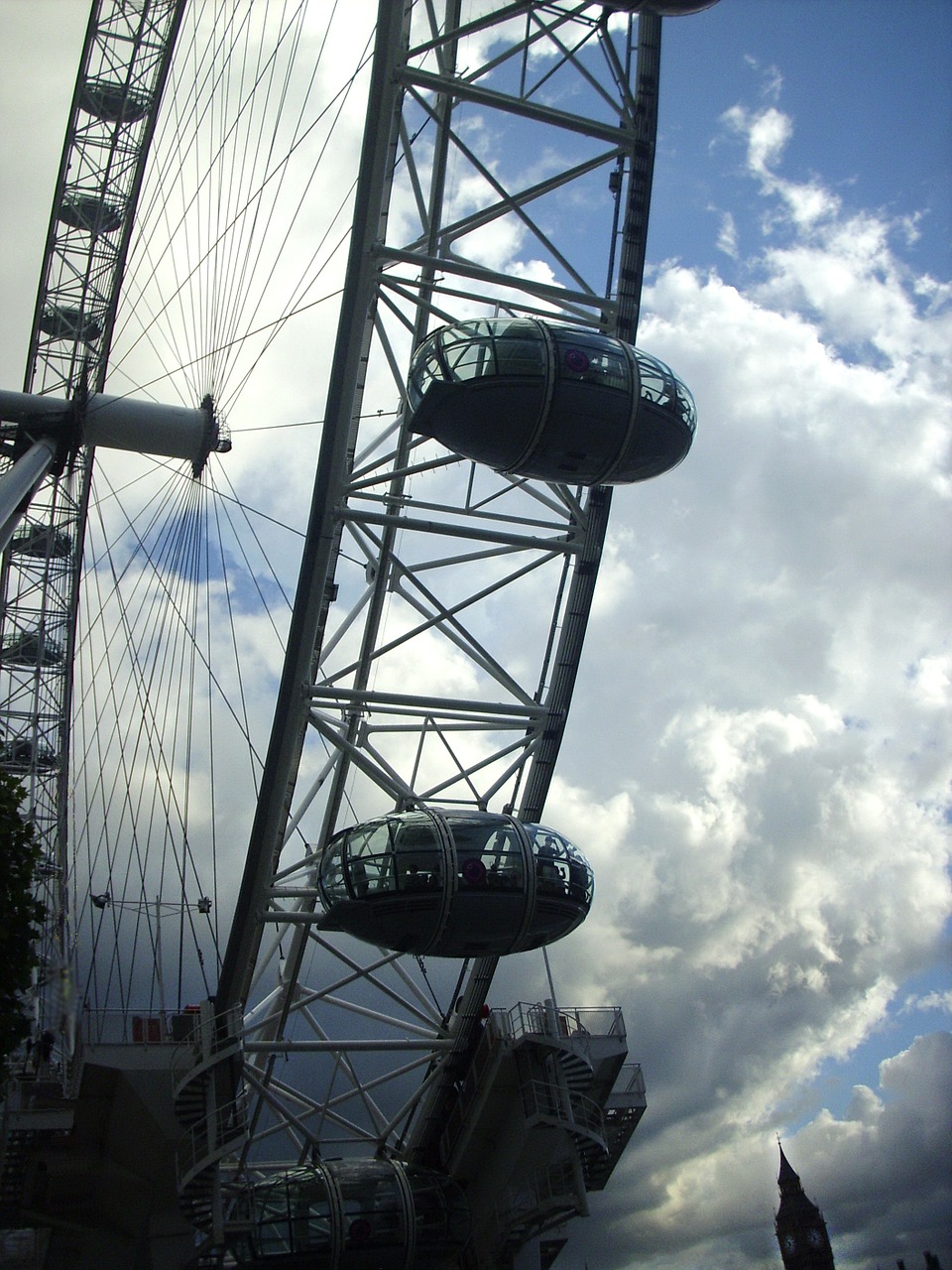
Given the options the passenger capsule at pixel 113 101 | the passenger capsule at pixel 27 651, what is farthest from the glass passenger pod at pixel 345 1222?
the passenger capsule at pixel 113 101

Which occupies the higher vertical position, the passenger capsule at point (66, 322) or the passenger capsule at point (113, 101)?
the passenger capsule at point (113, 101)

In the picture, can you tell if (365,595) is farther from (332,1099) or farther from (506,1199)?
(506,1199)

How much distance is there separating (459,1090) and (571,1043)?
10.2 ft

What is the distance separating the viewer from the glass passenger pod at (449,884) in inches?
765

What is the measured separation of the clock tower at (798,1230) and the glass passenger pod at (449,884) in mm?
111419

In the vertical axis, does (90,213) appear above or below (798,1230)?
above

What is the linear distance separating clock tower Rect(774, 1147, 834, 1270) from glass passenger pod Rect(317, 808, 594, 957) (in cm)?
11142

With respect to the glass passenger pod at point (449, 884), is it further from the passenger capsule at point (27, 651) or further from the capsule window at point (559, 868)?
the passenger capsule at point (27, 651)

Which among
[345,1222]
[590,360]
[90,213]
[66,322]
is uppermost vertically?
[90,213]

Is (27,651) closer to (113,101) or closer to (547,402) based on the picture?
(113,101)

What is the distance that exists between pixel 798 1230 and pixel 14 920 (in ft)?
398

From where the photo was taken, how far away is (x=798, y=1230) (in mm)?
119750

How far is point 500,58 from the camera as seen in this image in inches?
896

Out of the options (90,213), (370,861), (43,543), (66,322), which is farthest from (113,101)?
(370,861)
